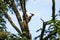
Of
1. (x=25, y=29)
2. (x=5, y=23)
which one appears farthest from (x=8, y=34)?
(x=25, y=29)

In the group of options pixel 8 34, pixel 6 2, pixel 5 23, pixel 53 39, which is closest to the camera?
pixel 53 39

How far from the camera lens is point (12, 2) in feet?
41.0

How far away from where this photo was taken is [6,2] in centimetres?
1219

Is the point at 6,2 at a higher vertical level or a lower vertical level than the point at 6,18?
higher

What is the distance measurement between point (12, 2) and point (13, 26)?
4.11 feet

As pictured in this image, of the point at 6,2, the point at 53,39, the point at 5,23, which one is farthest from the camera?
the point at 6,2

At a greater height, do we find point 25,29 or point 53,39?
point 53,39

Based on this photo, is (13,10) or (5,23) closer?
(5,23)

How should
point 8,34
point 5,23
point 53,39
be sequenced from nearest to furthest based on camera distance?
point 53,39 < point 8,34 < point 5,23

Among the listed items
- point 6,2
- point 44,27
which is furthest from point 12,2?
point 44,27

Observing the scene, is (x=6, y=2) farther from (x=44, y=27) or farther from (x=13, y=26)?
(x=44, y=27)

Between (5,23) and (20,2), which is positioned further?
(20,2)

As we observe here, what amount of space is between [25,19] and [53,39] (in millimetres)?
2956

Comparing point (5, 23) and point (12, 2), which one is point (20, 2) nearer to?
point (12, 2)
